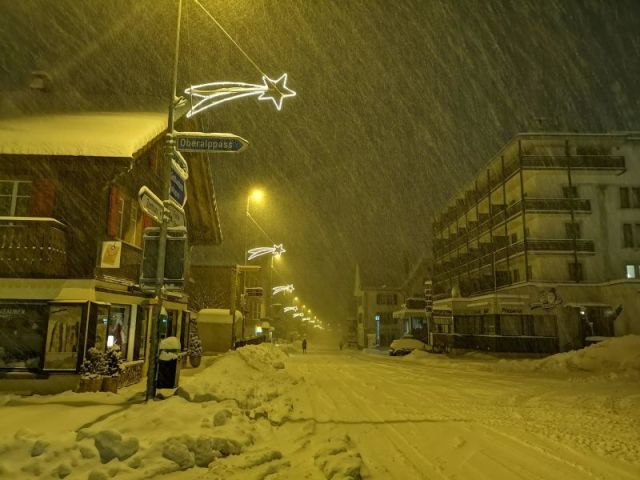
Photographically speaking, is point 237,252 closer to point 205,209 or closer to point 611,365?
point 205,209

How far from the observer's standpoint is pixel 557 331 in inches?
1430

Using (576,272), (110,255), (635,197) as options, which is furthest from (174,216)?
(635,197)

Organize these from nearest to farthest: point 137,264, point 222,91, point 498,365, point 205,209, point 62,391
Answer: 1. point 222,91
2. point 62,391
3. point 137,264
4. point 205,209
5. point 498,365

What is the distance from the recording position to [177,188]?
391 inches

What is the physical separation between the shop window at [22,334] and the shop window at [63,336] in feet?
0.62

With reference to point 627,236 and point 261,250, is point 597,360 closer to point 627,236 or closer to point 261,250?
point 627,236

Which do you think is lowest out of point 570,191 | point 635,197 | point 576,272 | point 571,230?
point 576,272

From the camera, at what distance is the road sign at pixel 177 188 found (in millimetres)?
9695

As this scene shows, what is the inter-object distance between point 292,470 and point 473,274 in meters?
49.9

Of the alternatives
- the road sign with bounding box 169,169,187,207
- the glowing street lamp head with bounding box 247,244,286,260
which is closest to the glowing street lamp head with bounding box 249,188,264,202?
the glowing street lamp head with bounding box 247,244,286,260

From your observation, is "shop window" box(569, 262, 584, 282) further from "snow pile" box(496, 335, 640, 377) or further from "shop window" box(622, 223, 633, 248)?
"snow pile" box(496, 335, 640, 377)

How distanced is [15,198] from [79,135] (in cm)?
254

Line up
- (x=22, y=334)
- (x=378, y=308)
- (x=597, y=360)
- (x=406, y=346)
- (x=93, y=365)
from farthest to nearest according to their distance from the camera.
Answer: (x=378, y=308), (x=406, y=346), (x=597, y=360), (x=22, y=334), (x=93, y=365)

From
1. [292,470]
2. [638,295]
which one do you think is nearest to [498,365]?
[638,295]
